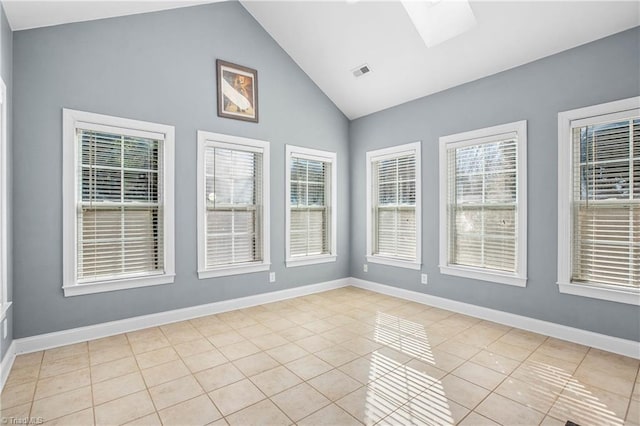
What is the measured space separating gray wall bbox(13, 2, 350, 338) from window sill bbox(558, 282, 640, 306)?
3135 mm

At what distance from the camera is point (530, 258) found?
3.41m

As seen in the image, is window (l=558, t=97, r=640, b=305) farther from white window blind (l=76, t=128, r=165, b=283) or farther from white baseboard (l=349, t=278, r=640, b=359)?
white window blind (l=76, t=128, r=165, b=283)

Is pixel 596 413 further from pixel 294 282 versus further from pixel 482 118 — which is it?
pixel 294 282

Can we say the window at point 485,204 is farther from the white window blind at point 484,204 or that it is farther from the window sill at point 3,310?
the window sill at point 3,310

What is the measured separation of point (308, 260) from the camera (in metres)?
4.93

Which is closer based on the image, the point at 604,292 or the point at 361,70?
the point at 604,292

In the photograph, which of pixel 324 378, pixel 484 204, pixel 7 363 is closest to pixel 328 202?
pixel 484 204

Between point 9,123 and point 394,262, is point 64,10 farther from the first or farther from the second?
point 394,262

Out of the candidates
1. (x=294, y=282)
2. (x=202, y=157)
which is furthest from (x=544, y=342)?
(x=202, y=157)

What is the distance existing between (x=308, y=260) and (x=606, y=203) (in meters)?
3.52

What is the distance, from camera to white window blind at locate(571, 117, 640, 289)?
2.84 meters

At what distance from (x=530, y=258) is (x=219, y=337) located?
10.9 ft

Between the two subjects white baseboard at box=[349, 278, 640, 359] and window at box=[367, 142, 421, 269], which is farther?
window at box=[367, 142, 421, 269]

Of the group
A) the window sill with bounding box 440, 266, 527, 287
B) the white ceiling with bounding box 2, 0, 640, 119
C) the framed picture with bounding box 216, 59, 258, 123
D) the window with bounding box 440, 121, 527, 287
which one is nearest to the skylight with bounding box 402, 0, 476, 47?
the white ceiling with bounding box 2, 0, 640, 119
